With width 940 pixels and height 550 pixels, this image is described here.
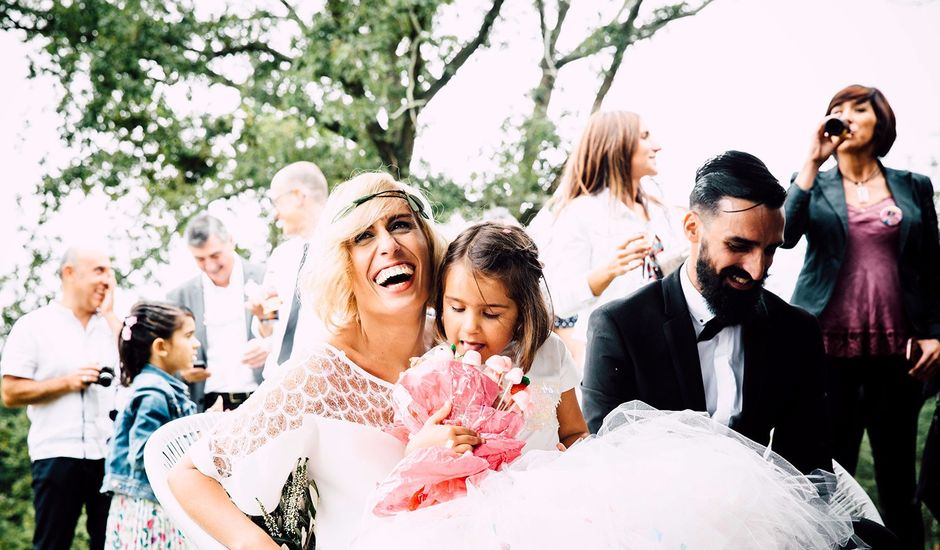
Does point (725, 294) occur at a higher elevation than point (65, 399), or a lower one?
higher

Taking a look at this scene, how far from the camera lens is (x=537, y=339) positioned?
2215mm

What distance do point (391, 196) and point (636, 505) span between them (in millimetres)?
1008

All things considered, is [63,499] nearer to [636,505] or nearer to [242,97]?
[636,505]

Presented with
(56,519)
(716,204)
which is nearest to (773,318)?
(716,204)

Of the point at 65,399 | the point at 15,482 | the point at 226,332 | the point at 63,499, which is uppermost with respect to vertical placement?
the point at 226,332

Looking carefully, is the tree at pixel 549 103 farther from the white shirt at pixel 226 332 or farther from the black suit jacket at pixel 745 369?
the black suit jacket at pixel 745 369

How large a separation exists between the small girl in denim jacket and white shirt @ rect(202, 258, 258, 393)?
2.95ft

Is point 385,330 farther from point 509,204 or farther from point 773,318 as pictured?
point 509,204

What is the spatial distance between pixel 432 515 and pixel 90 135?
7379mm

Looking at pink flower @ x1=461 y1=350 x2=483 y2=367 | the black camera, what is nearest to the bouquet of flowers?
pink flower @ x1=461 y1=350 x2=483 y2=367

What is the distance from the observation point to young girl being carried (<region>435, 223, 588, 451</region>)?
82.0 inches

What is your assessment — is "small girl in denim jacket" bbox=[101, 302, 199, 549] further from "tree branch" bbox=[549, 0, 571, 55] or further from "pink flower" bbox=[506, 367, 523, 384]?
Result: "tree branch" bbox=[549, 0, 571, 55]

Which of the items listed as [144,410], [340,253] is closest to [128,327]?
[144,410]

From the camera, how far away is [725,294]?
2051mm
